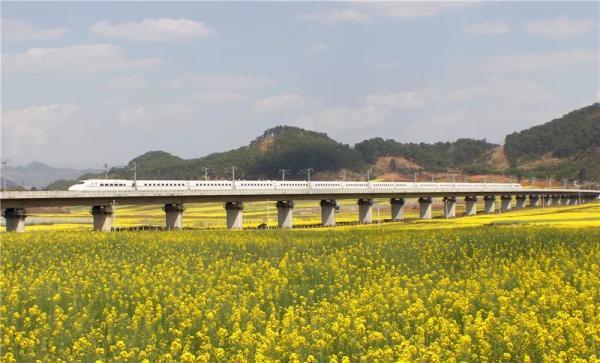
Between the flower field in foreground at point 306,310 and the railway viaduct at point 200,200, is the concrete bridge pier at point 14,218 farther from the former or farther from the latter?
the flower field in foreground at point 306,310

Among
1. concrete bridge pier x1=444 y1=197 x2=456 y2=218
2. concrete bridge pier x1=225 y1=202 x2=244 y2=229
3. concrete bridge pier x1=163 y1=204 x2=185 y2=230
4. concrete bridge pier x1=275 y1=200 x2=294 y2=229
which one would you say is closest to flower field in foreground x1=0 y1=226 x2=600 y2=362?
concrete bridge pier x1=163 y1=204 x2=185 y2=230

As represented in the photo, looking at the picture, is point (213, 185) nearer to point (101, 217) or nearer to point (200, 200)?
point (200, 200)

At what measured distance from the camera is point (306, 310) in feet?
66.4

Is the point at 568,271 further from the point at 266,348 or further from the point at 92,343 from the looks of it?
the point at 92,343

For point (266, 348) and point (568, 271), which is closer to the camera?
point (266, 348)

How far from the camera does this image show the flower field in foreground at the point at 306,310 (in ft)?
46.2

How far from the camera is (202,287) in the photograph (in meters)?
22.7

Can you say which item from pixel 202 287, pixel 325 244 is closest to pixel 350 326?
pixel 202 287

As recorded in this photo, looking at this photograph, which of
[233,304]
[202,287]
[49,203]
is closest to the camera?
[233,304]

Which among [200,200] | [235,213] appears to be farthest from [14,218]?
[235,213]

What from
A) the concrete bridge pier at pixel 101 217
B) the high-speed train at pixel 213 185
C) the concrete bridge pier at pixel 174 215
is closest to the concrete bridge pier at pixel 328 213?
the high-speed train at pixel 213 185

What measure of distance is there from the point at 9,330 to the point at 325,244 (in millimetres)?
24500

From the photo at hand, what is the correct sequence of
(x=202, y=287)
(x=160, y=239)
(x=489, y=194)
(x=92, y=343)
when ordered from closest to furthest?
(x=92, y=343)
(x=202, y=287)
(x=160, y=239)
(x=489, y=194)

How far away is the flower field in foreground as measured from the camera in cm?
1408
